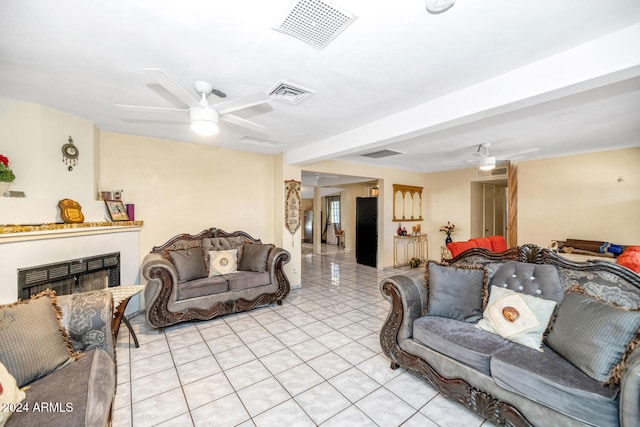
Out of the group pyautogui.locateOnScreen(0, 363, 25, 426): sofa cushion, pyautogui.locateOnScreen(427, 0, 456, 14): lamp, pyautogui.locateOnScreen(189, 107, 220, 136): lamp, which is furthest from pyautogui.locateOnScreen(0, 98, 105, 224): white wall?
pyautogui.locateOnScreen(427, 0, 456, 14): lamp

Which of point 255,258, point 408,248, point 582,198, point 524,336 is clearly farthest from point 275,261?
point 582,198

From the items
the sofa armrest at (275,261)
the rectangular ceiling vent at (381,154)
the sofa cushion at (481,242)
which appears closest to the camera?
the sofa armrest at (275,261)

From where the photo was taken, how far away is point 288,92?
237cm

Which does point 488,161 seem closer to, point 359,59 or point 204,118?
point 359,59

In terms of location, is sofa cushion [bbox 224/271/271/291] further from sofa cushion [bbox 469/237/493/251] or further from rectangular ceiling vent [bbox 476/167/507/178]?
rectangular ceiling vent [bbox 476/167/507/178]

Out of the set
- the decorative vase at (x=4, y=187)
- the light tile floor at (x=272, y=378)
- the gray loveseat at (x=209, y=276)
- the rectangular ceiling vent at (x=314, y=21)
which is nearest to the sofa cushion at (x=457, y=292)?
the light tile floor at (x=272, y=378)

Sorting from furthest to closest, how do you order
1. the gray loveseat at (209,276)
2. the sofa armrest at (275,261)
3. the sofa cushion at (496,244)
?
the sofa cushion at (496,244)
the sofa armrest at (275,261)
the gray loveseat at (209,276)

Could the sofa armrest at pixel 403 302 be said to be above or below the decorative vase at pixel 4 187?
below

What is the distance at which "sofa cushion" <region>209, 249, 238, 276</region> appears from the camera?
12.6 ft

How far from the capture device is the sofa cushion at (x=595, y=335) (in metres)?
1.46

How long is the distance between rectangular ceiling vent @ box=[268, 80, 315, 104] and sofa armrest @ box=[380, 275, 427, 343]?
1.91m

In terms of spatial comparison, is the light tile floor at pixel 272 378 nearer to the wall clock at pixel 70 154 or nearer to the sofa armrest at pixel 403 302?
the sofa armrest at pixel 403 302

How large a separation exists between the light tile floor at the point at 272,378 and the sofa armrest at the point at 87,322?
54 centimetres

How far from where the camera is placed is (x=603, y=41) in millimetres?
1617
